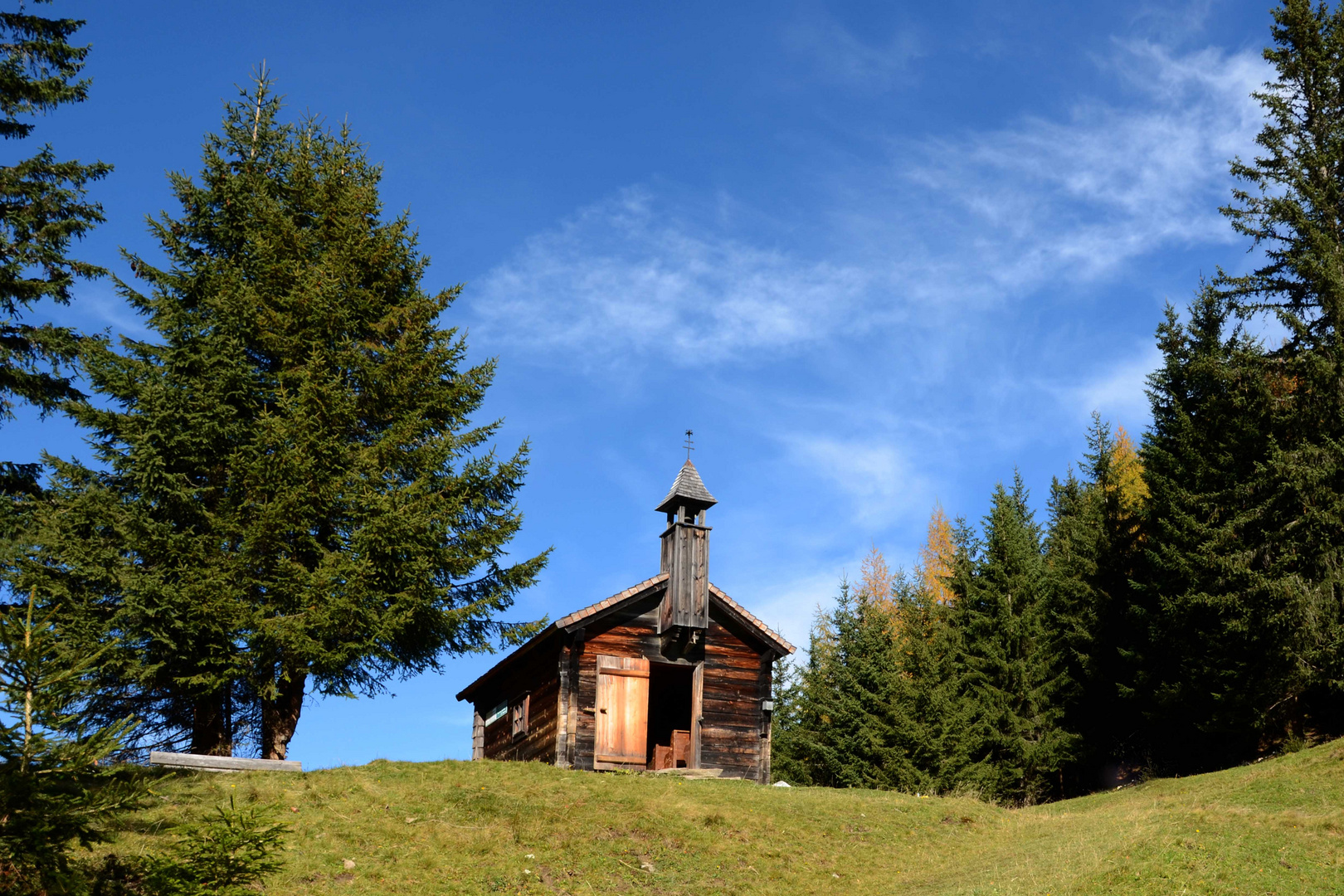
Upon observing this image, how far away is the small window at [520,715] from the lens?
2847 centimetres

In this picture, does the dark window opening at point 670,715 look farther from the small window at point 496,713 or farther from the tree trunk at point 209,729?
the tree trunk at point 209,729

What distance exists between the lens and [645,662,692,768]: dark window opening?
29.0 meters

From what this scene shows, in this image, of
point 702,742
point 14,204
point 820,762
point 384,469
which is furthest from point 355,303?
point 820,762

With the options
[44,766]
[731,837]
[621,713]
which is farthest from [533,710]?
[44,766]

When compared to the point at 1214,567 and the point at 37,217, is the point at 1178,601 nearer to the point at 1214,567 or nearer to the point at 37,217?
the point at 1214,567

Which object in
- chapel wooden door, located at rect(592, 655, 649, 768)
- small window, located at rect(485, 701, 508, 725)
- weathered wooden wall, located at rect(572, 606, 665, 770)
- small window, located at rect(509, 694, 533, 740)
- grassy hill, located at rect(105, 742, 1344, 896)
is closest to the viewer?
grassy hill, located at rect(105, 742, 1344, 896)

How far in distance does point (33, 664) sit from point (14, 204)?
16518mm

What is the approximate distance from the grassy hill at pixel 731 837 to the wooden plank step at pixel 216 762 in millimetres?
748

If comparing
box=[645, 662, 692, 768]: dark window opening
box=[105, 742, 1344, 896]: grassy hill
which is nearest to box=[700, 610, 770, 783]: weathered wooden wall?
box=[645, 662, 692, 768]: dark window opening

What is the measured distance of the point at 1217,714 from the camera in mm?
28484

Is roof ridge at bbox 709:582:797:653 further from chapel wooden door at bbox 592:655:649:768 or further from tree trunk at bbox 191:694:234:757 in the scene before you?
tree trunk at bbox 191:694:234:757

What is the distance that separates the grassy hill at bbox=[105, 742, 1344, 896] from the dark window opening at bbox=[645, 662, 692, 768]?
5.70 meters

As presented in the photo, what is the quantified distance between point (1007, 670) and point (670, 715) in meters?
12.2

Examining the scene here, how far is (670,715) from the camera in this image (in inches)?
1284
